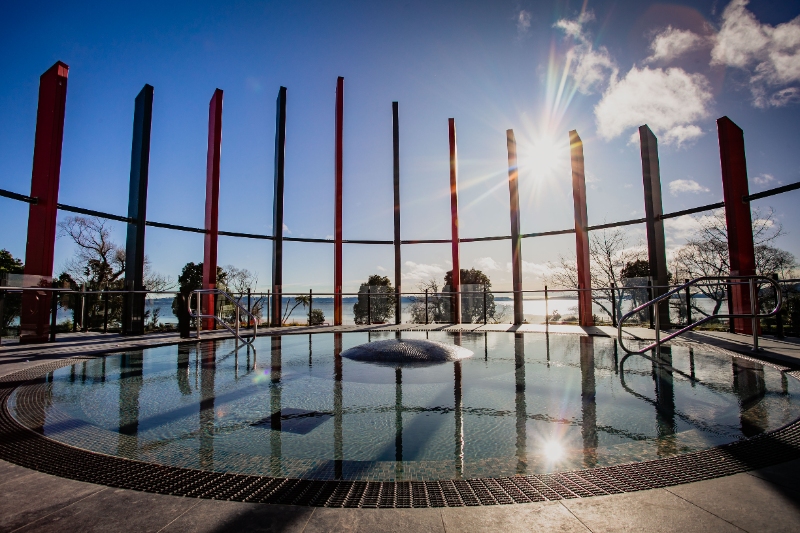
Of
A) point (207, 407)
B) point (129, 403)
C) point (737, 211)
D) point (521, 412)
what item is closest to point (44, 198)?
point (129, 403)

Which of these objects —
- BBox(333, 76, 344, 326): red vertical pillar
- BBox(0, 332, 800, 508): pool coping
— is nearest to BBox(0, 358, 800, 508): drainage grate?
BBox(0, 332, 800, 508): pool coping

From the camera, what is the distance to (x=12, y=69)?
23.1 ft

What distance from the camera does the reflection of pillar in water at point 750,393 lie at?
234 centimetres

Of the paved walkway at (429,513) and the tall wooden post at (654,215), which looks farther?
the tall wooden post at (654,215)

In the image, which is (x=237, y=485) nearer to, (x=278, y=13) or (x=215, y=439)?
(x=215, y=439)

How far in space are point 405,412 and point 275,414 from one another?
97 centimetres

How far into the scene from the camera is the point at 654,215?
889 centimetres

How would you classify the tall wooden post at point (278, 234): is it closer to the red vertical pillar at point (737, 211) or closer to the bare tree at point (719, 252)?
the red vertical pillar at point (737, 211)

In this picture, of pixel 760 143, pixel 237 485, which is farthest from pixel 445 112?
pixel 237 485

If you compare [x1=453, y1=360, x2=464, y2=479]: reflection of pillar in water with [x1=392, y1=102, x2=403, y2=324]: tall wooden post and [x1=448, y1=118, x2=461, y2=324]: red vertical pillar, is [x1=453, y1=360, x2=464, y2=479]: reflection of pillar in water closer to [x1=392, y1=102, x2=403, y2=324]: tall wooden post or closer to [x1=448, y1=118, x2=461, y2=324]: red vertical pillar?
[x1=392, y1=102, x2=403, y2=324]: tall wooden post

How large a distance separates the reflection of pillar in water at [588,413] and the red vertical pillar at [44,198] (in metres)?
9.10

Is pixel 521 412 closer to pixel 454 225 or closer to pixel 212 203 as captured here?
pixel 454 225

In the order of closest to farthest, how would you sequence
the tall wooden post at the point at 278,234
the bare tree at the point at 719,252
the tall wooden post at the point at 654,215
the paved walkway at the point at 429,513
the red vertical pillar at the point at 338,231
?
1. the paved walkway at the point at 429,513
2. the tall wooden post at the point at 654,215
3. the tall wooden post at the point at 278,234
4. the red vertical pillar at the point at 338,231
5. the bare tree at the point at 719,252

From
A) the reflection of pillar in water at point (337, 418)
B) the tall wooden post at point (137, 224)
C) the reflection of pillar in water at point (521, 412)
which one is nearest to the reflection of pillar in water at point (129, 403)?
the reflection of pillar in water at point (337, 418)
